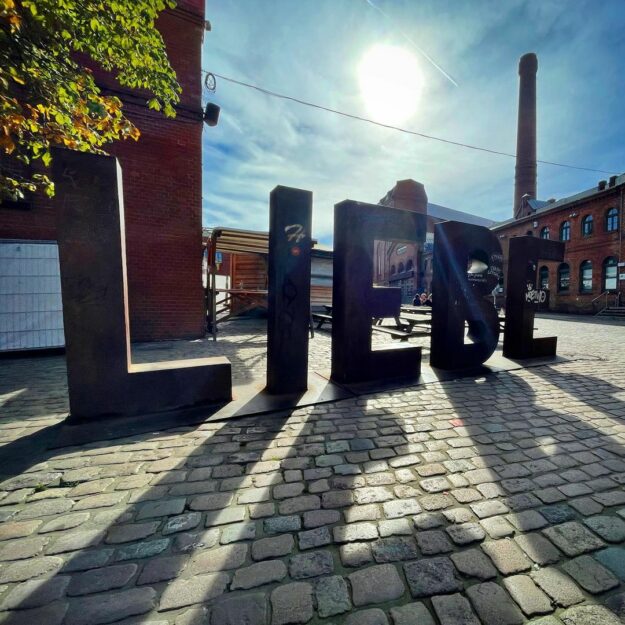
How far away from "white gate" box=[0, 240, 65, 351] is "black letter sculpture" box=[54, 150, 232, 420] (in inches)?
169

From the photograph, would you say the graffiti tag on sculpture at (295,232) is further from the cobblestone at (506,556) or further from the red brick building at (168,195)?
the red brick building at (168,195)

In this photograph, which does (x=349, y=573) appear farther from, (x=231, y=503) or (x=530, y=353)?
(x=530, y=353)

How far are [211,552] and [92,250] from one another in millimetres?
2856

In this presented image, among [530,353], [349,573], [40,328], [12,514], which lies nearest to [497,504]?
[349,573]

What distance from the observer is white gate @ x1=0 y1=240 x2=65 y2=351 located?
589 centimetres

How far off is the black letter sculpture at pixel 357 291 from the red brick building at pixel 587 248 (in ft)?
77.0

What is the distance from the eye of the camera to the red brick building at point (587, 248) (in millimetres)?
19266

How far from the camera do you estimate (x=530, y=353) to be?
624 centimetres

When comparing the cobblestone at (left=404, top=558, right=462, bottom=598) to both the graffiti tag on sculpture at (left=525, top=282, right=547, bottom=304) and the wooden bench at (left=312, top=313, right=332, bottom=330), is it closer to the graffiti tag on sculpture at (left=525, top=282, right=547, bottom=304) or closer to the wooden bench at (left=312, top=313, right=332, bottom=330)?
the graffiti tag on sculpture at (left=525, top=282, right=547, bottom=304)

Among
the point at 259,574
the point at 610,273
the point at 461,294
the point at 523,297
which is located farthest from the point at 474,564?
the point at 610,273

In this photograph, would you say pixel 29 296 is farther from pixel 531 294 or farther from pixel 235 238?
pixel 531 294

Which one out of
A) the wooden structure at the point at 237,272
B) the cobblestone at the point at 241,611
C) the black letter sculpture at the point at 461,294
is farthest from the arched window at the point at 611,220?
the cobblestone at the point at 241,611

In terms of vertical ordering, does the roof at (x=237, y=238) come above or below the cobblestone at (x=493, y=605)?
above

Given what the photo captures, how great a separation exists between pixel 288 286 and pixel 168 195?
515cm
